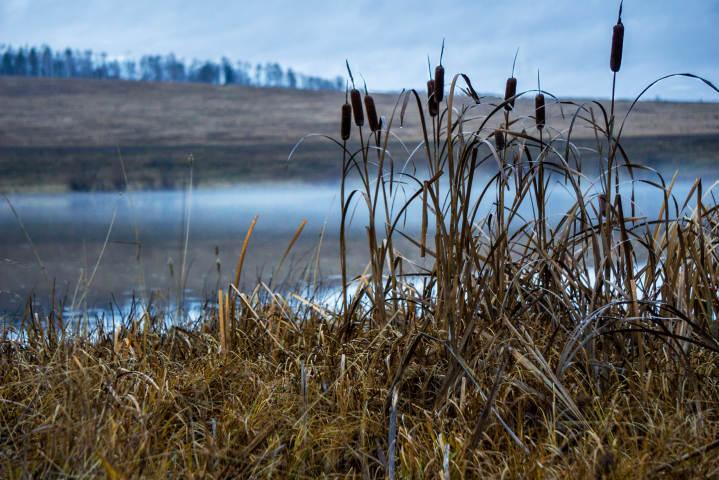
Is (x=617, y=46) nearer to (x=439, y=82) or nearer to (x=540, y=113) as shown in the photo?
(x=540, y=113)

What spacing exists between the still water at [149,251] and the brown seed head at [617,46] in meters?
0.32

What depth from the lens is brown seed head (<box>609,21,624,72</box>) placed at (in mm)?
909

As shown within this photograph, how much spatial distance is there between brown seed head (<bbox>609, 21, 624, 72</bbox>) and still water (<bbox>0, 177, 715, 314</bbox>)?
322 mm

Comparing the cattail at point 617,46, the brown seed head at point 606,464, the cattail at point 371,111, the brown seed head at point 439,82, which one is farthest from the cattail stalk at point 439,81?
the brown seed head at point 606,464

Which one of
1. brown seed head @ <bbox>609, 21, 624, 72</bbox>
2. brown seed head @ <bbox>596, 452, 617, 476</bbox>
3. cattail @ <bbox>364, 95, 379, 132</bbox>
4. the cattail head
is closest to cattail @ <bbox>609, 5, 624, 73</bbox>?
brown seed head @ <bbox>609, 21, 624, 72</bbox>

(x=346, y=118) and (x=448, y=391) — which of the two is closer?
(x=448, y=391)

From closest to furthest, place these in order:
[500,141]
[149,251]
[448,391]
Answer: [448,391] < [500,141] < [149,251]

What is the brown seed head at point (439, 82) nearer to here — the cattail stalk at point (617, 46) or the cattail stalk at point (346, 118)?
the cattail stalk at point (346, 118)

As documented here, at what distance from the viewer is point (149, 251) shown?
15.8 ft

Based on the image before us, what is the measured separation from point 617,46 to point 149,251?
15.1 feet

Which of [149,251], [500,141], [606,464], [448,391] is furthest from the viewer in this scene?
[149,251]

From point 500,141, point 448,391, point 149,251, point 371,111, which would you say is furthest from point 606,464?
point 149,251

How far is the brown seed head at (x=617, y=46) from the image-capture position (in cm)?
91

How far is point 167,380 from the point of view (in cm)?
102
